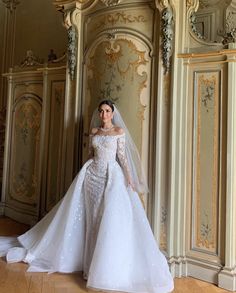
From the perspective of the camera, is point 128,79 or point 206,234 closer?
point 206,234

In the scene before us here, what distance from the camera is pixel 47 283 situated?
2.85 m

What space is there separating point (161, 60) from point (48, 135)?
1.89m

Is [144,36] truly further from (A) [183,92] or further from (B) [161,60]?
(A) [183,92]

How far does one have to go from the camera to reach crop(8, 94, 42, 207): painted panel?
15.1ft

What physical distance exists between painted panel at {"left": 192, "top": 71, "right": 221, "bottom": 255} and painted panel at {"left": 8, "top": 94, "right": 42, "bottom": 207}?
2.28 meters

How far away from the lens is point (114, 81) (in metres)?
3.40

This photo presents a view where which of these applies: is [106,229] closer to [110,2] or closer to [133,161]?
[133,161]

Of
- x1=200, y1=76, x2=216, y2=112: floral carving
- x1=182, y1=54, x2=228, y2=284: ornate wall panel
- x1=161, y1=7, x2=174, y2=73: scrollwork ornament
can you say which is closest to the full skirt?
x1=182, y1=54, x2=228, y2=284: ornate wall panel

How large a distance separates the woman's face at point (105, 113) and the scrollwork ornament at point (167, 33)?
69 cm

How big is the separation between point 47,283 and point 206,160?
1748mm

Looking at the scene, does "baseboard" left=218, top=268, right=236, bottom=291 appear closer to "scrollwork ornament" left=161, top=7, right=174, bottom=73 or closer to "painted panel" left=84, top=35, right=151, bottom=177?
"painted panel" left=84, top=35, right=151, bottom=177

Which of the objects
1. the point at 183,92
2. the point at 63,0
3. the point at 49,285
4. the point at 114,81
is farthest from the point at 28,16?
the point at 49,285

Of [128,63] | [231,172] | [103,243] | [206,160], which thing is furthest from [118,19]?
[103,243]

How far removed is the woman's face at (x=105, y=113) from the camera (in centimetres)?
310
